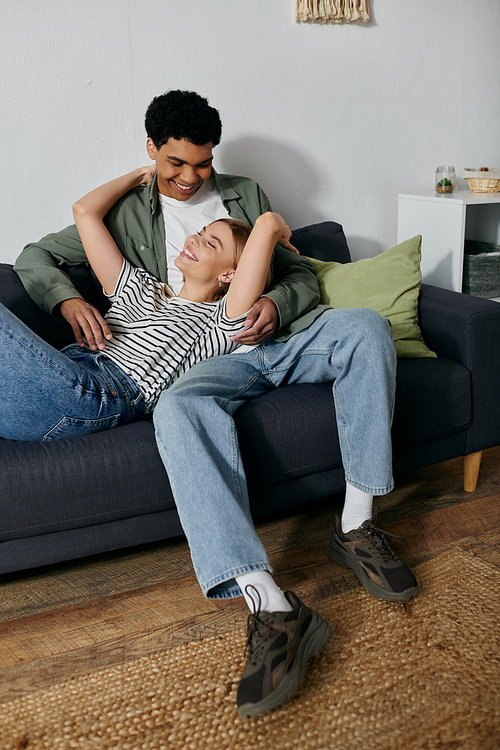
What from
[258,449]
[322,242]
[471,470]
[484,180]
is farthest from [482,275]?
[258,449]

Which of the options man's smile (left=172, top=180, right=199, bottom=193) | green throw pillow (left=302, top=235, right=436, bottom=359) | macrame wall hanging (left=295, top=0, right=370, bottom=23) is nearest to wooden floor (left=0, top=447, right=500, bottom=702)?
green throw pillow (left=302, top=235, right=436, bottom=359)

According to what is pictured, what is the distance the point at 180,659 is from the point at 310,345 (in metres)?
0.79

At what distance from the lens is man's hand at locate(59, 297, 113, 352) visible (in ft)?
5.19

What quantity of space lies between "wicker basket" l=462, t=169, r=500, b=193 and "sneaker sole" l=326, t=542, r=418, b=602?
1705mm

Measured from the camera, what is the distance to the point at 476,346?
177cm

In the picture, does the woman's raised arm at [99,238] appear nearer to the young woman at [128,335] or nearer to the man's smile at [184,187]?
the young woman at [128,335]

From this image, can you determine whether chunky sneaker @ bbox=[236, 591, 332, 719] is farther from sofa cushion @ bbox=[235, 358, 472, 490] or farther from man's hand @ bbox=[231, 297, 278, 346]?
man's hand @ bbox=[231, 297, 278, 346]

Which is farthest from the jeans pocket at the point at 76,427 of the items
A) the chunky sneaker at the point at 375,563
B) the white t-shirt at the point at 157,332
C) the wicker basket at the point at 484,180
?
the wicker basket at the point at 484,180

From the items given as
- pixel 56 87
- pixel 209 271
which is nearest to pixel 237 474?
pixel 209 271

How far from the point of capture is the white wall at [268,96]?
200cm

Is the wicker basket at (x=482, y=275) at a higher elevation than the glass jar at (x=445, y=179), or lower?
lower

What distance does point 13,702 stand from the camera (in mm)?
1140

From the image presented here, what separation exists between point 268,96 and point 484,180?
93 cm

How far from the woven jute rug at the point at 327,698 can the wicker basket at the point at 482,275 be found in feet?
4.74
